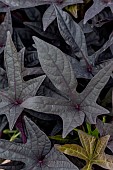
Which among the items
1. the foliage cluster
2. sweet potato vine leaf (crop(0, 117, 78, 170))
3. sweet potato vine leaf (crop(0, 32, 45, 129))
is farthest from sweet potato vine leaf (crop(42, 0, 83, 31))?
sweet potato vine leaf (crop(0, 117, 78, 170))

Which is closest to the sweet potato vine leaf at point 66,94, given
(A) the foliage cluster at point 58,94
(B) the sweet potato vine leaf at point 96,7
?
(A) the foliage cluster at point 58,94

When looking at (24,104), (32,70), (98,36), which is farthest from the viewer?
(98,36)

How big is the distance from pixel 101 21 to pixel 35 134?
0.35m

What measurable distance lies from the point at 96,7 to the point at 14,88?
272 mm

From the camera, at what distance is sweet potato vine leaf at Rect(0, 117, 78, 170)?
0.88 m

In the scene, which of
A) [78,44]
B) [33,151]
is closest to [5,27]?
[78,44]

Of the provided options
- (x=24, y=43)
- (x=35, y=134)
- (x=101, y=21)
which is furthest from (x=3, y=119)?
(x=101, y=21)

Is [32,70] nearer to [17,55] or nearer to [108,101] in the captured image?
[17,55]

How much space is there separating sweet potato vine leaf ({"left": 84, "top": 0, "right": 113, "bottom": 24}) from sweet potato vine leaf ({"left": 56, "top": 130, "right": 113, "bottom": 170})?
0.90 ft

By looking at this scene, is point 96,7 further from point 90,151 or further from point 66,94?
point 90,151

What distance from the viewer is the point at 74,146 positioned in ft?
2.88

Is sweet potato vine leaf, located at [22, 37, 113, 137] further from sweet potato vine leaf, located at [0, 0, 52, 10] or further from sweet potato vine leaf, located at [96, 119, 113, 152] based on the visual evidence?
sweet potato vine leaf, located at [0, 0, 52, 10]

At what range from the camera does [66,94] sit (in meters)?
0.87

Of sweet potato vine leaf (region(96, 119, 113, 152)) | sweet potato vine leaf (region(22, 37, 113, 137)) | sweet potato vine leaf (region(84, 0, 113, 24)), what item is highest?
sweet potato vine leaf (region(84, 0, 113, 24))
